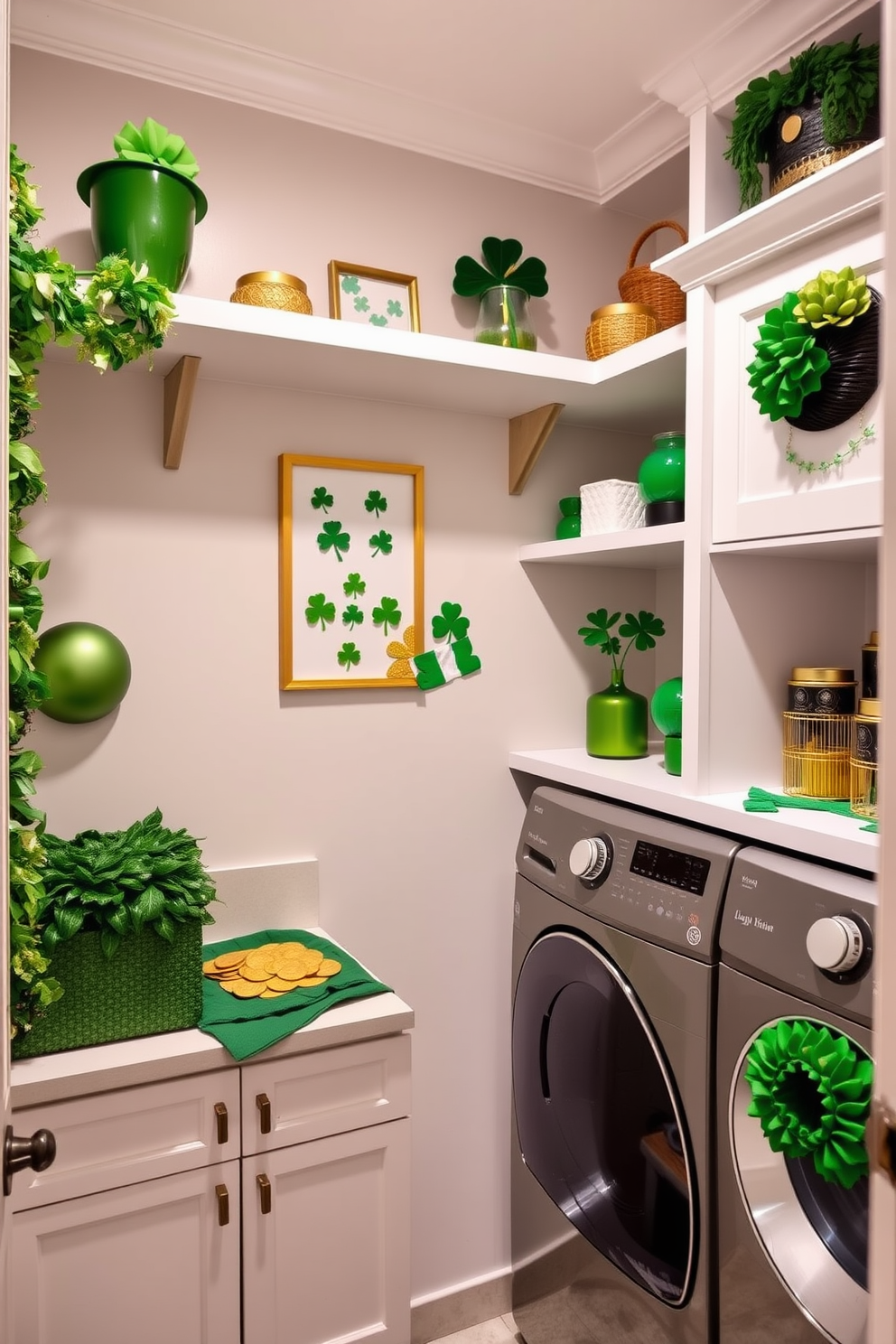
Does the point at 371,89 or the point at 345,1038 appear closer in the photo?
the point at 345,1038

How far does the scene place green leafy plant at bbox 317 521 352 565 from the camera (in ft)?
6.34

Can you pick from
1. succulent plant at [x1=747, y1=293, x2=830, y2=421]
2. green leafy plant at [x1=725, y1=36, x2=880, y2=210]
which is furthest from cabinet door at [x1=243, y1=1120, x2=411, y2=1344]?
green leafy plant at [x1=725, y1=36, x2=880, y2=210]

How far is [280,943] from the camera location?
1.81 meters

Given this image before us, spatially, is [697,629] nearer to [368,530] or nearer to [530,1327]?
[368,530]

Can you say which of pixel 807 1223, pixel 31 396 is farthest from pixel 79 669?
pixel 807 1223

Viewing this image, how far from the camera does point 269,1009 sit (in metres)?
1.56

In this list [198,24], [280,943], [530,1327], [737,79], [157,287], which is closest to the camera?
[157,287]

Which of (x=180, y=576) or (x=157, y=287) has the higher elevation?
(x=157, y=287)

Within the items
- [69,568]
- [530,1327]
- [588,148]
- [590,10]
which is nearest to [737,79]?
[590,10]

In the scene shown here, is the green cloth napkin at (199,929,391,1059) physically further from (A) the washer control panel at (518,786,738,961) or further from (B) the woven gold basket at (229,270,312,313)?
(B) the woven gold basket at (229,270,312,313)

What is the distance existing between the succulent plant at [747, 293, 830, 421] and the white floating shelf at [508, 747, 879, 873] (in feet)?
2.04

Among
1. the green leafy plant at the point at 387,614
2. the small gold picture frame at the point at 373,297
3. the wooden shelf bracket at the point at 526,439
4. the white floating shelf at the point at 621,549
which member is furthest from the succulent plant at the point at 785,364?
the green leafy plant at the point at 387,614

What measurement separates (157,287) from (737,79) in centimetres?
103

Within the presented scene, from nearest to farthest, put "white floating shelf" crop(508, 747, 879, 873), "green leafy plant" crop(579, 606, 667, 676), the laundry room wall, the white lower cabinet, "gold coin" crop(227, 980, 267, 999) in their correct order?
"white floating shelf" crop(508, 747, 879, 873) → the white lower cabinet → "gold coin" crop(227, 980, 267, 999) → the laundry room wall → "green leafy plant" crop(579, 606, 667, 676)
